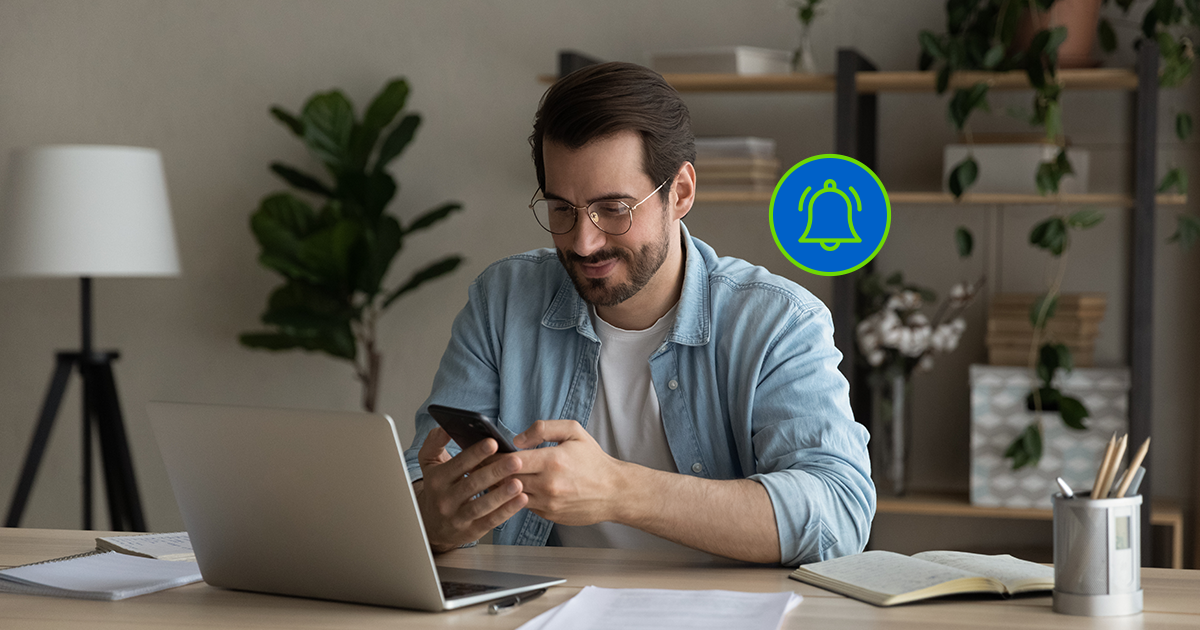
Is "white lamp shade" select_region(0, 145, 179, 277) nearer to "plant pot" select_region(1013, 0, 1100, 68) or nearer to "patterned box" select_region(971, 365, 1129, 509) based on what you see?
"patterned box" select_region(971, 365, 1129, 509)

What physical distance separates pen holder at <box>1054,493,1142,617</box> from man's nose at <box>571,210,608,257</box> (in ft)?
2.46

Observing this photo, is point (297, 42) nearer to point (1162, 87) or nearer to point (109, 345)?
point (109, 345)

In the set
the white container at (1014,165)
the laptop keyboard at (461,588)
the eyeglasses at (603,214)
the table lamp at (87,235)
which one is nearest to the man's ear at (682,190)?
the eyeglasses at (603,214)

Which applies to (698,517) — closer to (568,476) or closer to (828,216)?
(568,476)

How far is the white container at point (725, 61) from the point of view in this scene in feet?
9.07

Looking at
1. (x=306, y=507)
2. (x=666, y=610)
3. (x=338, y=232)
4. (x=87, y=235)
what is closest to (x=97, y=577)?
(x=306, y=507)

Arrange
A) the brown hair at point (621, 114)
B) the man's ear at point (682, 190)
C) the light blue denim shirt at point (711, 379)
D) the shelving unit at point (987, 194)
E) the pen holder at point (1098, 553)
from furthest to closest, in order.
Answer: the shelving unit at point (987, 194) < the man's ear at point (682, 190) < the brown hair at point (621, 114) < the light blue denim shirt at point (711, 379) < the pen holder at point (1098, 553)

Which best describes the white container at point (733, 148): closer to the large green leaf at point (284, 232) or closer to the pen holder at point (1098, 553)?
the large green leaf at point (284, 232)

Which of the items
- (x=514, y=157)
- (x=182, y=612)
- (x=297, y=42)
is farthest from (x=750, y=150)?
(x=182, y=612)

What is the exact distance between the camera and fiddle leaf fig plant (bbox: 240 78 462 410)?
10.1ft

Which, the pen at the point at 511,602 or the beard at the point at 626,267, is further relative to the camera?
the beard at the point at 626,267

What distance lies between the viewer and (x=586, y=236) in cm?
159

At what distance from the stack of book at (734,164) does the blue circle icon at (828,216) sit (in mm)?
141

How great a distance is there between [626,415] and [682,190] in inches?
14.3
